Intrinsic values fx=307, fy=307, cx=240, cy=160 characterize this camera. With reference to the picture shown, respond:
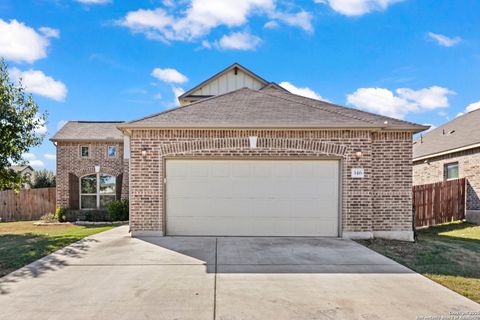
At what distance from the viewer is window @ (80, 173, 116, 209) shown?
17078 millimetres

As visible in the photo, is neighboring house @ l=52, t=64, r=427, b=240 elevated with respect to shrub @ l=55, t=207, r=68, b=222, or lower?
elevated

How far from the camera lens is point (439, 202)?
40.6ft

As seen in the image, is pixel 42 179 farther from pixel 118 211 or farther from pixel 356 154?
pixel 356 154

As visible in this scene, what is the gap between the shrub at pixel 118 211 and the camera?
1496 centimetres

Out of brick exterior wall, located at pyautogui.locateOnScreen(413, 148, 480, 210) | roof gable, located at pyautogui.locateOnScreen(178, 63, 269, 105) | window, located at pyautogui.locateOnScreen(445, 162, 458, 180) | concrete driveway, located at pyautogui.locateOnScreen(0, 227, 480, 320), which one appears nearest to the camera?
concrete driveway, located at pyautogui.locateOnScreen(0, 227, 480, 320)

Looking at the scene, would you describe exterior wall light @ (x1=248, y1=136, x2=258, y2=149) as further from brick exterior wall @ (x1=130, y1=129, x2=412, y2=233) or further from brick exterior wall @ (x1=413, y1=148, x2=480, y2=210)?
brick exterior wall @ (x1=413, y1=148, x2=480, y2=210)

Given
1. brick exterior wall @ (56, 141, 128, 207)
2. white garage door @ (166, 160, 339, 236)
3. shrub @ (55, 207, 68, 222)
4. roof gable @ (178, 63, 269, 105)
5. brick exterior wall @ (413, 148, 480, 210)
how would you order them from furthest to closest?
brick exterior wall @ (56, 141, 128, 207) < shrub @ (55, 207, 68, 222) < roof gable @ (178, 63, 269, 105) < brick exterior wall @ (413, 148, 480, 210) < white garage door @ (166, 160, 339, 236)

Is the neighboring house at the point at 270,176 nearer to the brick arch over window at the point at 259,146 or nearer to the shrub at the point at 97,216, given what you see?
the brick arch over window at the point at 259,146

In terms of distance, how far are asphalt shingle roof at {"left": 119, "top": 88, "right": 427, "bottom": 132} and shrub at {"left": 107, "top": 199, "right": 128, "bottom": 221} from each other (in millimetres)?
7818

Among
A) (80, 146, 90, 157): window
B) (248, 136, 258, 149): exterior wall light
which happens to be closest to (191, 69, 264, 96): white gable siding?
(80, 146, 90, 157): window

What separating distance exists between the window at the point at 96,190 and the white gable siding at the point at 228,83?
719cm

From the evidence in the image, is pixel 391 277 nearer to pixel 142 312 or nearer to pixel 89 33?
→ pixel 142 312

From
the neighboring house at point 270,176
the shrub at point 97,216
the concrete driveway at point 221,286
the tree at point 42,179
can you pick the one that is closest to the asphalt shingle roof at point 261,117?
the neighboring house at point 270,176

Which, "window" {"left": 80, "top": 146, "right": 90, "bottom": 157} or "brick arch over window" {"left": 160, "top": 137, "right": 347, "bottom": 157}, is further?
"window" {"left": 80, "top": 146, "right": 90, "bottom": 157}
